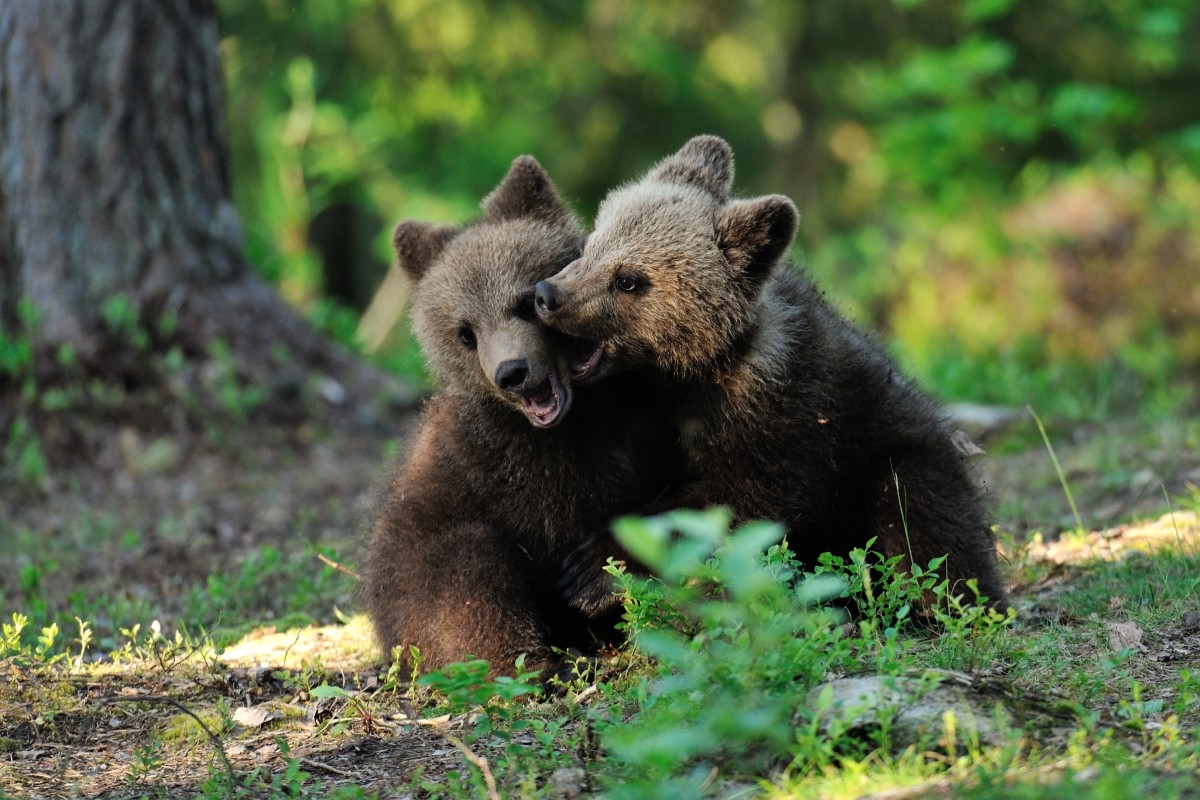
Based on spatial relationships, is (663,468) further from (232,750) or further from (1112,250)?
(1112,250)

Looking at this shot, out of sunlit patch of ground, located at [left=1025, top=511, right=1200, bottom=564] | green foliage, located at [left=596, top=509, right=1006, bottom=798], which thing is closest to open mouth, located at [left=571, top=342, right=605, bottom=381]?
green foliage, located at [left=596, top=509, right=1006, bottom=798]

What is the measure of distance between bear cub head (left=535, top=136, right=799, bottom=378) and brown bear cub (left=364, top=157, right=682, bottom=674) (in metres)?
0.18

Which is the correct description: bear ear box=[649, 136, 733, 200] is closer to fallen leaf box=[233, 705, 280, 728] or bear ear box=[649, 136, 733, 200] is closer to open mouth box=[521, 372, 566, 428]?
open mouth box=[521, 372, 566, 428]

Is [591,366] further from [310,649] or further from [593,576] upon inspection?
[310,649]

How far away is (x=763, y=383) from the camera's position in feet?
16.1

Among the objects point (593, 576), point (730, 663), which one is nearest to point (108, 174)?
point (593, 576)

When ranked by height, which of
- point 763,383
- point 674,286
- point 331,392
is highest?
point 331,392

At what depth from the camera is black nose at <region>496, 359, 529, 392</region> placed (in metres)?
4.91

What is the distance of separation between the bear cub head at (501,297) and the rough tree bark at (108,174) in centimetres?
396

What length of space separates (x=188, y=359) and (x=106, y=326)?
1.87ft

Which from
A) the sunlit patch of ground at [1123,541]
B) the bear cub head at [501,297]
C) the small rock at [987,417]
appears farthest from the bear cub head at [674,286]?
the small rock at [987,417]

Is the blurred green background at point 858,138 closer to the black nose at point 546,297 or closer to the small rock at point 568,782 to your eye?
the black nose at point 546,297

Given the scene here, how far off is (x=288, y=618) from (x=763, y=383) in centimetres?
256

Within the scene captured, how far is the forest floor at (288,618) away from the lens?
3.93 m
